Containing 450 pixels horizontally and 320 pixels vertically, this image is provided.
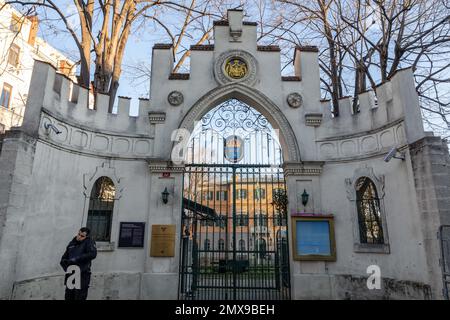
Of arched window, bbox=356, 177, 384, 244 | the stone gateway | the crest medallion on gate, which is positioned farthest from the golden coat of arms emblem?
arched window, bbox=356, 177, 384, 244

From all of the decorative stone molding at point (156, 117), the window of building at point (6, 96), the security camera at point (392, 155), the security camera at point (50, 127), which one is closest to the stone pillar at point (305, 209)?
the security camera at point (392, 155)

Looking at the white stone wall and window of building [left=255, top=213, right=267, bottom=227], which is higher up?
the white stone wall

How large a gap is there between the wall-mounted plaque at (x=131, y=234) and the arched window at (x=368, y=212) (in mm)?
6711

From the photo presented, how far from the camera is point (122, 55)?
1427cm

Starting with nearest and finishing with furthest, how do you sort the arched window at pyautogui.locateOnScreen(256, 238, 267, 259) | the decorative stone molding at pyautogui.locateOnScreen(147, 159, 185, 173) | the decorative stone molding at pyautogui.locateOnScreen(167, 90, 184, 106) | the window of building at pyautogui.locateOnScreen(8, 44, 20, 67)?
1. the arched window at pyautogui.locateOnScreen(256, 238, 267, 259)
2. the decorative stone molding at pyautogui.locateOnScreen(147, 159, 185, 173)
3. the decorative stone molding at pyautogui.locateOnScreen(167, 90, 184, 106)
4. the window of building at pyautogui.locateOnScreen(8, 44, 20, 67)

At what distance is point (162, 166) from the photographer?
991 centimetres

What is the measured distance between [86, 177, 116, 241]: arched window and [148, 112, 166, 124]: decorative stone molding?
8.13 ft

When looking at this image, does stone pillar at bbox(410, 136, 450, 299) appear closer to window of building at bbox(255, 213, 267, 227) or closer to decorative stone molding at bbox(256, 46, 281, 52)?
window of building at bbox(255, 213, 267, 227)

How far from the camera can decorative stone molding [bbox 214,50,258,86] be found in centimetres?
1078

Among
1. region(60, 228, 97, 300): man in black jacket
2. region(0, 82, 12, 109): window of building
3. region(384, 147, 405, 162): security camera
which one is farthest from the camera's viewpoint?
region(0, 82, 12, 109): window of building

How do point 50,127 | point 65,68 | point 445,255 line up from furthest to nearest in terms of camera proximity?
1. point 65,68
2. point 50,127
3. point 445,255

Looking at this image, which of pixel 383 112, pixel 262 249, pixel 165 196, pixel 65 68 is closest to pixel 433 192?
pixel 383 112

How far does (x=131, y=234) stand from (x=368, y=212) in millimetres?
A: 7320

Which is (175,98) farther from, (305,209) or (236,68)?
(305,209)
